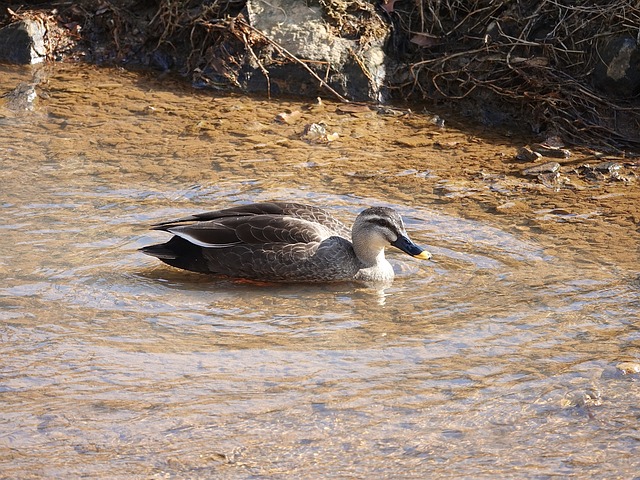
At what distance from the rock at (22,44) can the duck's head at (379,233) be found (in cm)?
603

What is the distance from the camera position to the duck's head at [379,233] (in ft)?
22.9

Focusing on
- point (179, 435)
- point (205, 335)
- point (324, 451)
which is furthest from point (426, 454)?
point (205, 335)

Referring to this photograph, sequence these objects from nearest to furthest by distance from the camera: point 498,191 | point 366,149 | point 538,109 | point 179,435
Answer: point 179,435, point 498,191, point 366,149, point 538,109

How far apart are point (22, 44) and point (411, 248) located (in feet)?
21.4

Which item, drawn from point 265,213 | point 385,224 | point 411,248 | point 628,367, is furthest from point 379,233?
point 628,367

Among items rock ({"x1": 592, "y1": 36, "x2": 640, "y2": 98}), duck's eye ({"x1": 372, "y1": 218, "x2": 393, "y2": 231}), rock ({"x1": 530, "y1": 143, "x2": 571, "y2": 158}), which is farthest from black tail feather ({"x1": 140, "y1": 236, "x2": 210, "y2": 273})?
rock ({"x1": 592, "y1": 36, "x2": 640, "y2": 98})

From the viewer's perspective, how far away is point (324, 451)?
4.60 metres

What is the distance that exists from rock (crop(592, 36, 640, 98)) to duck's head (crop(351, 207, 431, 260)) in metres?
3.76

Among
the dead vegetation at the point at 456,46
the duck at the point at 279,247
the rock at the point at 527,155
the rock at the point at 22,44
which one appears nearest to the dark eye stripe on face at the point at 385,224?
the duck at the point at 279,247

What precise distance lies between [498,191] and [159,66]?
15.9 feet

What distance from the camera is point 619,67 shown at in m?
9.70

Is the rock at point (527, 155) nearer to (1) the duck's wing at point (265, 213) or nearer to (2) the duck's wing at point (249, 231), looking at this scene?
(1) the duck's wing at point (265, 213)

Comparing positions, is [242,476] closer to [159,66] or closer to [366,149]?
[366,149]

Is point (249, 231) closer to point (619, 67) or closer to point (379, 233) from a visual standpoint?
point (379, 233)
